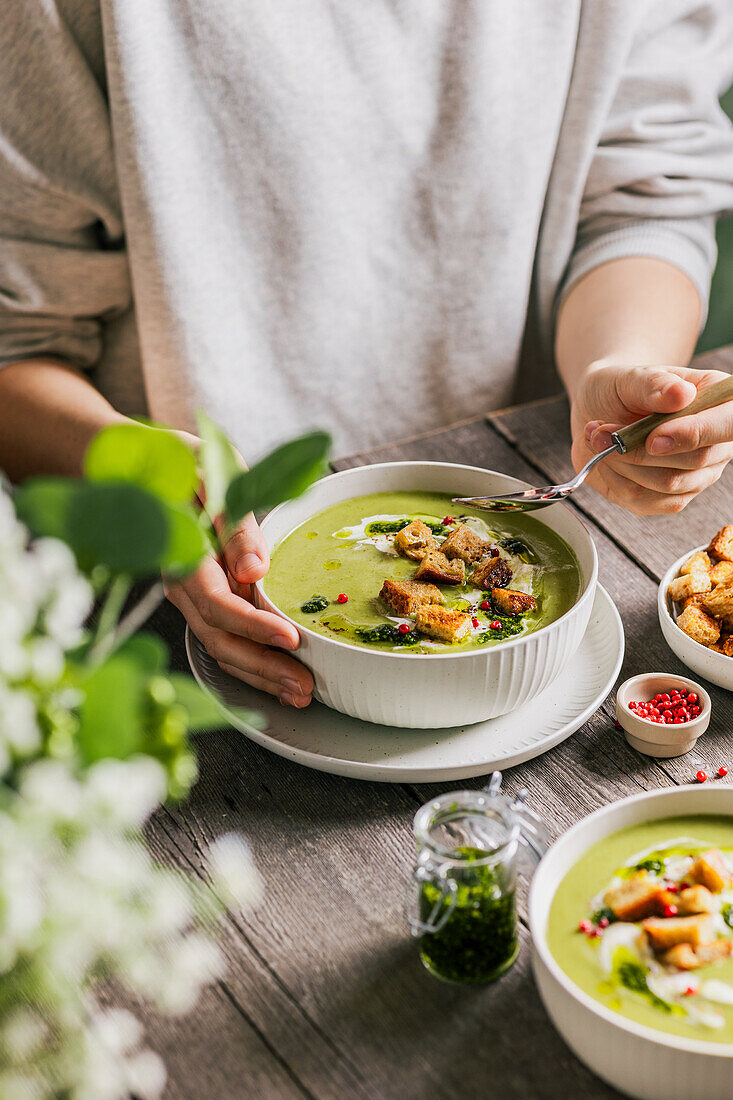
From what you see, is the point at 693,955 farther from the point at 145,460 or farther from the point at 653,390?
the point at 653,390

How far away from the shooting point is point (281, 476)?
56cm

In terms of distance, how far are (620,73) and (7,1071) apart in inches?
72.0

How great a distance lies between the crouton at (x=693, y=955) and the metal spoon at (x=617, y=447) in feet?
1.95

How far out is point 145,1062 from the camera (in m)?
0.73

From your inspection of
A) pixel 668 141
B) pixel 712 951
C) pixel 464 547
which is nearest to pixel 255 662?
pixel 464 547

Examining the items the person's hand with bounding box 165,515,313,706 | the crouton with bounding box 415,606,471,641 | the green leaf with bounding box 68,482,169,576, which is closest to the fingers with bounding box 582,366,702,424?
the crouton with bounding box 415,606,471,641

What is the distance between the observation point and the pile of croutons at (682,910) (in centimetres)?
75

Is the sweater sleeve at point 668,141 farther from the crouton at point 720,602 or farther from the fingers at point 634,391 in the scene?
the crouton at point 720,602

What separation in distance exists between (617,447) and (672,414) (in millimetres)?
78

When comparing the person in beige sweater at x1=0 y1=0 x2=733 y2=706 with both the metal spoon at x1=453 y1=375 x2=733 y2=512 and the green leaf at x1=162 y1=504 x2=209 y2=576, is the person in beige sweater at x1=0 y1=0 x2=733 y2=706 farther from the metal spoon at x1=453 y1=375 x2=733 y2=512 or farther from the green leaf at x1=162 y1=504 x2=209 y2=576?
the green leaf at x1=162 y1=504 x2=209 y2=576

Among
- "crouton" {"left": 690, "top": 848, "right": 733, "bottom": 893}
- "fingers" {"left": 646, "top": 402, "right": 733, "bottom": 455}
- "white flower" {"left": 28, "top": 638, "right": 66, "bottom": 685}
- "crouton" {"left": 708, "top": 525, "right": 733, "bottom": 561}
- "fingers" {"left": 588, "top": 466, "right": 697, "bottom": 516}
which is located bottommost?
"crouton" {"left": 708, "top": 525, "right": 733, "bottom": 561}

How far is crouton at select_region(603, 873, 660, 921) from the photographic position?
78 cm

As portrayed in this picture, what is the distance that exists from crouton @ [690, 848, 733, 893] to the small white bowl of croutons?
1.08 ft

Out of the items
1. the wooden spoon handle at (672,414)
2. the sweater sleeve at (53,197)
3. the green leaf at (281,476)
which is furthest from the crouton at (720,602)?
the sweater sleeve at (53,197)
